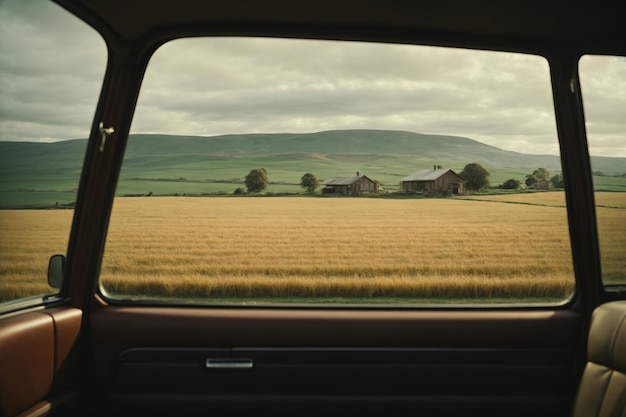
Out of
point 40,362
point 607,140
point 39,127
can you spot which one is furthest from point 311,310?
point 607,140

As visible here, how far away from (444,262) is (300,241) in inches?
40.6

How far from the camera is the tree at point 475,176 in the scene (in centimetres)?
302

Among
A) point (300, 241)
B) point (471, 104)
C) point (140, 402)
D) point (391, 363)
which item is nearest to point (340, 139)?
point (471, 104)

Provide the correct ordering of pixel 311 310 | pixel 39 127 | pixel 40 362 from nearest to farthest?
pixel 40 362 < pixel 39 127 < pixel 311 310

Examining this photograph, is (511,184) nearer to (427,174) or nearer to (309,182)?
(427,174)

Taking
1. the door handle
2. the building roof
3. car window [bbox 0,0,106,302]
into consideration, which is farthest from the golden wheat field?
the door handle

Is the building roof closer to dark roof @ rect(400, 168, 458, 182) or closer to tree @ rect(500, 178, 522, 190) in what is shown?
dark roof @ rect(400, 168, 458, 182)

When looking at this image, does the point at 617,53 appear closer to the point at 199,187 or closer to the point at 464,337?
the point at 464,337

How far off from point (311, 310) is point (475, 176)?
1.12m

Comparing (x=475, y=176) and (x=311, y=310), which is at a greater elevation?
(x=475, y=176)

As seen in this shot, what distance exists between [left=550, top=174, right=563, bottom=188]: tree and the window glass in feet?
0.46

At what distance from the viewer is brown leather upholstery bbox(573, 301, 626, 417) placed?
187 cm

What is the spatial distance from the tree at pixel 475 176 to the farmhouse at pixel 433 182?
31 mm

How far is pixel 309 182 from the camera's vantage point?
3.15 meters
